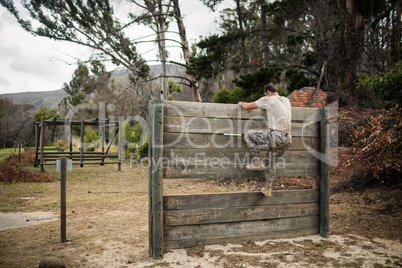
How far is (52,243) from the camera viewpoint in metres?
4.59

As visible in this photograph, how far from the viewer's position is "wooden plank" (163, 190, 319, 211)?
13.8 feet

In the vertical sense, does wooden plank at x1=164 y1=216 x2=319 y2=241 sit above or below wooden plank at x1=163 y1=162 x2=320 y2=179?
below

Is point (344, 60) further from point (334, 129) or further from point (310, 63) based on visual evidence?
point (334, 129)

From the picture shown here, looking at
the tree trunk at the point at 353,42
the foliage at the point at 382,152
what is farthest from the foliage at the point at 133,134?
the foliage at the point at 382,152

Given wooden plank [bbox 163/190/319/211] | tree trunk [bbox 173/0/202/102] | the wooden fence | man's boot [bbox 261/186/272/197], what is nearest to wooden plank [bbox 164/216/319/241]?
the wooden fence

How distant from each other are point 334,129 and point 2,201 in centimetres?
1033

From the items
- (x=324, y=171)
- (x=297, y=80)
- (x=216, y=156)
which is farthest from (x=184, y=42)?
(x=216, y=156)

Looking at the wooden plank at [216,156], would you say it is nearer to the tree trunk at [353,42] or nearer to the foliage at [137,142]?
the tree trunk at [353,42]

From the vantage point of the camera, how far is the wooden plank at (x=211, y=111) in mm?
4266

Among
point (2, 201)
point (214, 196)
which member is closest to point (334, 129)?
point (214, 196)

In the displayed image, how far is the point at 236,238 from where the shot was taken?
4.54m

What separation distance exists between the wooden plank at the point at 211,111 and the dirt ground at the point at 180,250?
197cm

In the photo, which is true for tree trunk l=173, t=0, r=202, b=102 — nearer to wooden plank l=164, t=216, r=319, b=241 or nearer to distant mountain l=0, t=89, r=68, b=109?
wooden plank l=164, t=216, r=319, b=241

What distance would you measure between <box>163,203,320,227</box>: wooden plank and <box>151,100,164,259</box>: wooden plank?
15 centimetres
